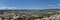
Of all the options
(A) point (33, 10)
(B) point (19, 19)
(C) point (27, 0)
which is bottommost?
(B) point (19, 19)

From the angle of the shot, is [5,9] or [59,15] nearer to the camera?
[59,15]

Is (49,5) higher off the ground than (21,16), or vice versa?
(49,5)

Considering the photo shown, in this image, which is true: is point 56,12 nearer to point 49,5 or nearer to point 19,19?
point 49,5

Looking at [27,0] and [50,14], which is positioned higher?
[27,0]

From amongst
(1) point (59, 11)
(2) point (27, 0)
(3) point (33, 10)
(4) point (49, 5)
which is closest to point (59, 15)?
(1) point (59, 11)

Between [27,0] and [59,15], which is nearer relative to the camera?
[59,15]

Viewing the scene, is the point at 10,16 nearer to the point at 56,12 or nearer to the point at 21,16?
the point at 21,16

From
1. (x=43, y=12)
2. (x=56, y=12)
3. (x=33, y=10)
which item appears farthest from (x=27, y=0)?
(x=56, y=12)

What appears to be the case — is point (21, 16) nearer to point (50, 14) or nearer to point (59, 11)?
point (50, 14)
